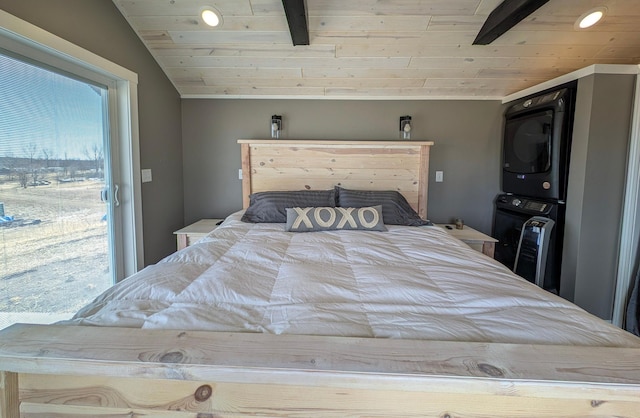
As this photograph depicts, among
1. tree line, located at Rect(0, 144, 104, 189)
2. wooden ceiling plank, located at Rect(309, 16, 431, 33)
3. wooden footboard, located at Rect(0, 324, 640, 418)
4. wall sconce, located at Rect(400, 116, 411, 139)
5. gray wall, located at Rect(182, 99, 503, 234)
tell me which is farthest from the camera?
gray wall, located at Rect(182, 99, 503, 234)

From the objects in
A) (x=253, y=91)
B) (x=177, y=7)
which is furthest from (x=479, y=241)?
(x=177, y=7)

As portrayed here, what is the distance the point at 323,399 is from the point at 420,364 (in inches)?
9.0

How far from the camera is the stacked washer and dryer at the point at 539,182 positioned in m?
2.29

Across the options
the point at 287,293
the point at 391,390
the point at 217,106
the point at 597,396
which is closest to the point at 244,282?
the point at 287,293

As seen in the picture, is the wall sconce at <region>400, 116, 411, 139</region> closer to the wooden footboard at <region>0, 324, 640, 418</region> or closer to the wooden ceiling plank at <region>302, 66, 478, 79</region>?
the wooden ceiling plank at <region>302, 66, 478, 79</region>

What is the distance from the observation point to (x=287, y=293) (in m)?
1.13

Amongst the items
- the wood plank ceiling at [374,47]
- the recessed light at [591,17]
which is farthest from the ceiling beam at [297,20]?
the recessed light at [591,17]

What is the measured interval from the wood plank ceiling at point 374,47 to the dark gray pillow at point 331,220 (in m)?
1.30

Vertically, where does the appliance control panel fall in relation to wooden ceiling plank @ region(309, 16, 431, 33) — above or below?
below

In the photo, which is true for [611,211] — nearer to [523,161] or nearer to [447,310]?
[523,161]

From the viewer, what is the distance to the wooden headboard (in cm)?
299

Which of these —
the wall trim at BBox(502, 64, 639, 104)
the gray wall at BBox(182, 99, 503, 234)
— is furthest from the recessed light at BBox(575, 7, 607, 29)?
the gray wall at BBox(182, 99, 503, 234)

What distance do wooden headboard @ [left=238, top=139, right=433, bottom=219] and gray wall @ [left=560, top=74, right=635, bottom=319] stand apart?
1138 mm

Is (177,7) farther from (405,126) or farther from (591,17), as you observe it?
(591,17)
